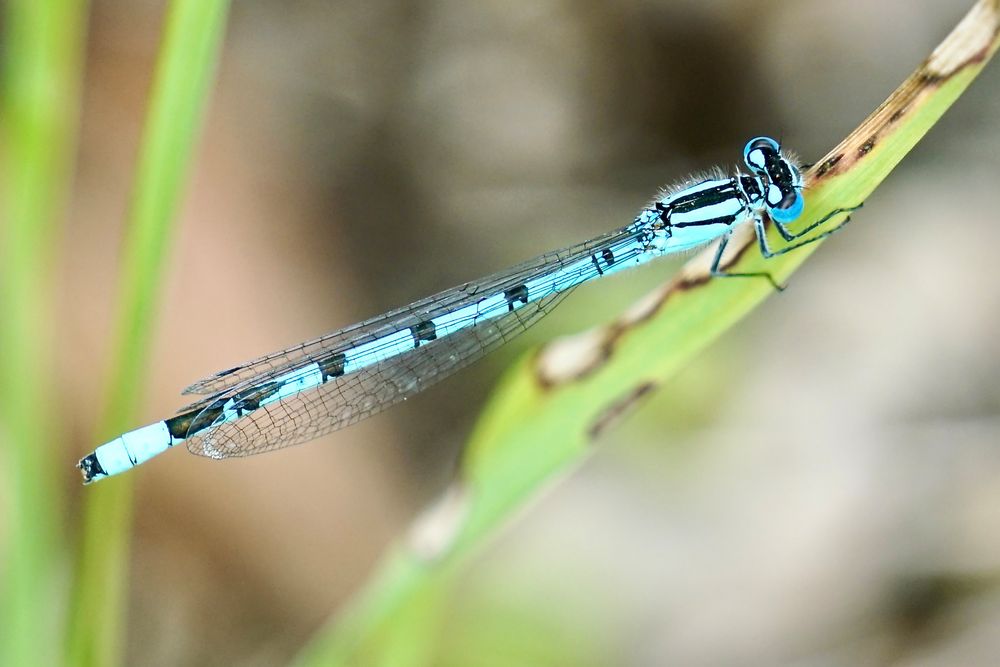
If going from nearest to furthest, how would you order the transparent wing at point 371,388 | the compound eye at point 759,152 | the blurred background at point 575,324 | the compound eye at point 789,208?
the compound eye at point 789,208 < the compound eye at point 759,152 < the transparent wing at point 371,388 < the blurred background at point 575,324

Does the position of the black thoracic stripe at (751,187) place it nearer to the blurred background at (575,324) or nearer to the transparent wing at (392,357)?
the transparent wing at (392,357)

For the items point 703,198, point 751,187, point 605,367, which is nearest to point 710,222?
point 703,198

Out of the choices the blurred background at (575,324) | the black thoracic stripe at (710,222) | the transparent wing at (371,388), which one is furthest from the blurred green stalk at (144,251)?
the black thoracic stripe at (710,222)

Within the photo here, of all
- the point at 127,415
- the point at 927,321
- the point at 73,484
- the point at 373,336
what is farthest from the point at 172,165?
the point at 927,321

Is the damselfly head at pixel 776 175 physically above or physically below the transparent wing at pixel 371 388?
below

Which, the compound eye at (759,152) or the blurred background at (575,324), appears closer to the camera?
the compound eye at (759,152)

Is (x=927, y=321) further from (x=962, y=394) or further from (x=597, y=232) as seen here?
(x=597, y=232)

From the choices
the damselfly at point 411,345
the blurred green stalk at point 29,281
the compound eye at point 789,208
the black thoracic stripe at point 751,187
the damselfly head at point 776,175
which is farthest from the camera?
the damselfly at point 411,345

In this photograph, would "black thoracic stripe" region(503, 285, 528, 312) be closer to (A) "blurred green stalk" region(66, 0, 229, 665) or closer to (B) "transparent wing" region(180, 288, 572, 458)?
(B) "transparent wing" region(180, 288, 572, 458)
